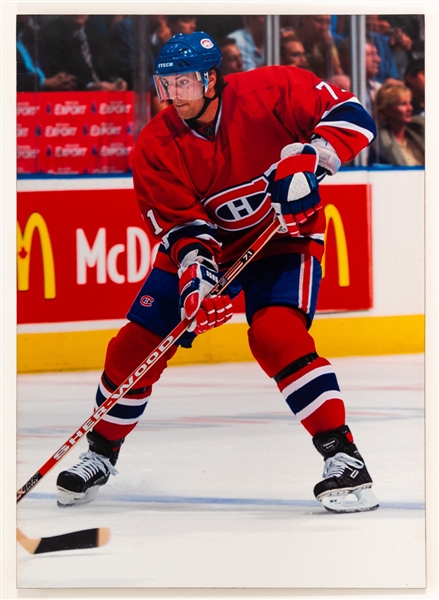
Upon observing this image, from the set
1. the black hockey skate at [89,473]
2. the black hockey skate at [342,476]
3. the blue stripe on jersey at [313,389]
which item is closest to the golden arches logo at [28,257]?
the black hockey skate at [89,473]

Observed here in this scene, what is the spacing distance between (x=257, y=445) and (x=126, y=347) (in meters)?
0.52

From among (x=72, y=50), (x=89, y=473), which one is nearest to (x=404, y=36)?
(x=72, y=50)

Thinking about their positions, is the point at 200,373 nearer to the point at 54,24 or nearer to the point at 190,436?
the point at 190,436

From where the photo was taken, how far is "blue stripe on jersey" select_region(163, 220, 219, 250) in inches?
129

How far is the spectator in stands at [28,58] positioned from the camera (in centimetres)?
341

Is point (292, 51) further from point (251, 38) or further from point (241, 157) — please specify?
point (241, 157)

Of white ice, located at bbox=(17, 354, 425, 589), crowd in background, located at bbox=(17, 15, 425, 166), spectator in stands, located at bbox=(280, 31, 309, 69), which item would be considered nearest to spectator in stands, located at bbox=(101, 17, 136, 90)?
crowd in background, located at bbox=(17, 15, 425, 166)

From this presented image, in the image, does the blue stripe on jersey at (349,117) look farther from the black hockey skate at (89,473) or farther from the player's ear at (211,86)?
the black hockey skate at (89,473)

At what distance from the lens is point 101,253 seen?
12.1 ft

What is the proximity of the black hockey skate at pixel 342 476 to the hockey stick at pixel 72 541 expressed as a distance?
653mm

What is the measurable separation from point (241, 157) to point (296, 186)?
0.25m

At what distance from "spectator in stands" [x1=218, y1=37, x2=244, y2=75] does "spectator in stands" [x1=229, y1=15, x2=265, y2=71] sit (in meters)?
0.01

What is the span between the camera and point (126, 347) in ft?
11.0
